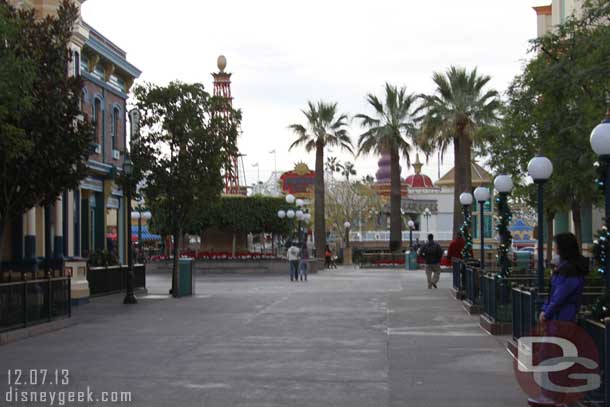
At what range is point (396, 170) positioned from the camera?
53344mm

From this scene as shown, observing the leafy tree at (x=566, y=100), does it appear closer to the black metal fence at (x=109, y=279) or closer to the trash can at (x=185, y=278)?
the trash can at (x=185, y=278)

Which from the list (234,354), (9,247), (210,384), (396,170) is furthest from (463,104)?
(210,384)

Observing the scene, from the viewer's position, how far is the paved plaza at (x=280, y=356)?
35.0 ft

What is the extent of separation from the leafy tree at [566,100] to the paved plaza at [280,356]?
14.2 feet

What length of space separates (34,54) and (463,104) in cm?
2869

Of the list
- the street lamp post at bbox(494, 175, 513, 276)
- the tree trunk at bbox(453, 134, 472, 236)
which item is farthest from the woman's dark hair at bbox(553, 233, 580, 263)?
the tree trunk at bbox(453, 134, 472, 236)

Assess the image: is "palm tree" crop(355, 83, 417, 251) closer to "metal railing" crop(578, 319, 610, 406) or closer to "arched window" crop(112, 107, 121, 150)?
"arched window" crop(112, 107, 121, 150)

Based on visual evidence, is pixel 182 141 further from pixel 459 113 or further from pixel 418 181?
pixel 418 181

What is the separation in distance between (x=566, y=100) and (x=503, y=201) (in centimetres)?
348

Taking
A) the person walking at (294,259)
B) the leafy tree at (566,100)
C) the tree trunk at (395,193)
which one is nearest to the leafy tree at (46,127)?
the leafy tree at (566,100)

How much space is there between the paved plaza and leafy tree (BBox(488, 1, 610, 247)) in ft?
14.2

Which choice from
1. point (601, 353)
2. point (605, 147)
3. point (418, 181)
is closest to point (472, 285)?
point (605, 147)

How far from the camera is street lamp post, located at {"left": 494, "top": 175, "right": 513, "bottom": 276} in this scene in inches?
711

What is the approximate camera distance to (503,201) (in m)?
19.9
